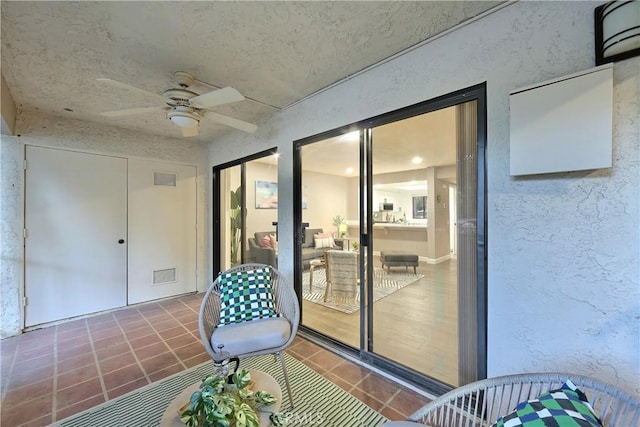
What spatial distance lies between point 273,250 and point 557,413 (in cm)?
314

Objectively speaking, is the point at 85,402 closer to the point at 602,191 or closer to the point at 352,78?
the point at 352,78

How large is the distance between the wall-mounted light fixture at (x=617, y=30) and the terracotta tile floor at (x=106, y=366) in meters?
2.24

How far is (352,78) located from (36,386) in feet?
11.9

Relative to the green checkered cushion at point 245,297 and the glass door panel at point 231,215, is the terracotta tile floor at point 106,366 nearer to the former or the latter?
the green checkered cushion at point 245,297

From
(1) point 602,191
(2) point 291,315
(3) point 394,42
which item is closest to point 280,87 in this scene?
(3) point 394,42

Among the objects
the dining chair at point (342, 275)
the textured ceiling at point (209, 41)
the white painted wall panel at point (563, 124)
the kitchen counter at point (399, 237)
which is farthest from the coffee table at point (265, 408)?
the textured ceiling at point (209, 41)

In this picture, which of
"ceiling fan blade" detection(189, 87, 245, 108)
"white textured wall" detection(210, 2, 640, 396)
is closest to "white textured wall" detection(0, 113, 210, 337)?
"ceiling fan blade" detection(189, 87, 245, 108)

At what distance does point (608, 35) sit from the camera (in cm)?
116

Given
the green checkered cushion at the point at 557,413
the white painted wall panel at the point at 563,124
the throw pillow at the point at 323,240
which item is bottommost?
the green checkered cushion at the point at 557,413

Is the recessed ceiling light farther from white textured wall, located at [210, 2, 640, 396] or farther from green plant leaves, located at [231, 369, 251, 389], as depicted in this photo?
green plant leaves, located at [231, 369, 251, 389]

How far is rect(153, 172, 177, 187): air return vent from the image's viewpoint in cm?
396

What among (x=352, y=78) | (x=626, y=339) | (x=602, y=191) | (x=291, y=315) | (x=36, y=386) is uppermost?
(x=352, y=78)

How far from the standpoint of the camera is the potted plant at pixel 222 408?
92 centimetres

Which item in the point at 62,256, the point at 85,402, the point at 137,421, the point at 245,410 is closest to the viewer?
the point at 245,410
